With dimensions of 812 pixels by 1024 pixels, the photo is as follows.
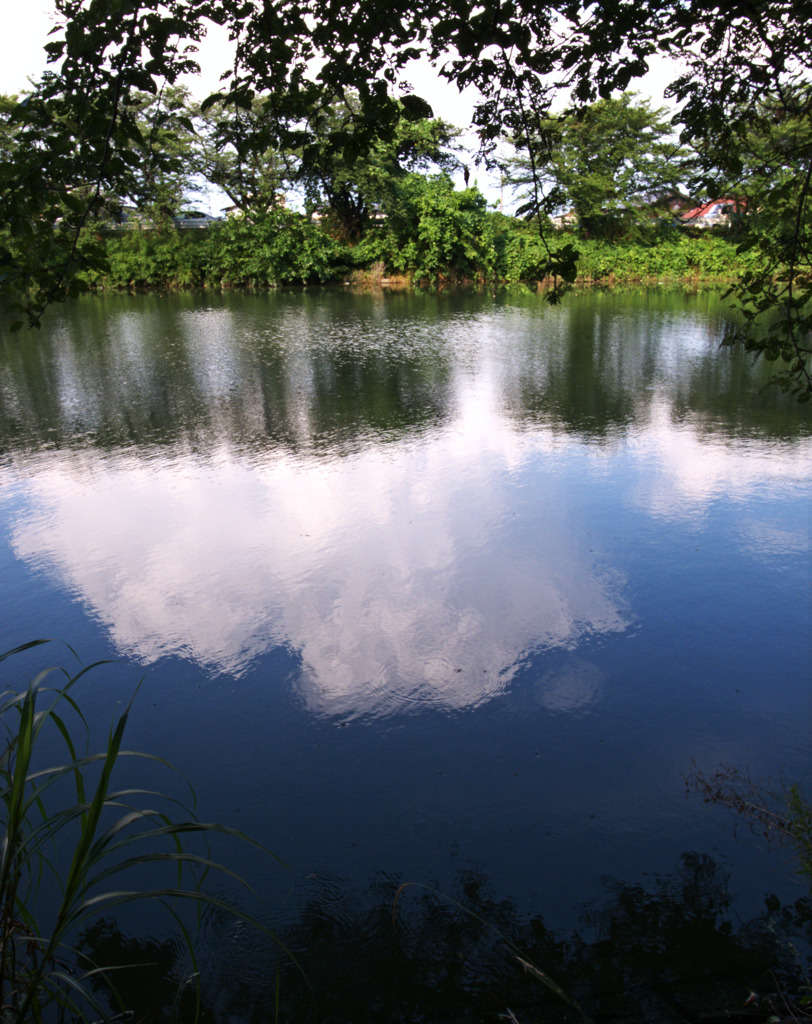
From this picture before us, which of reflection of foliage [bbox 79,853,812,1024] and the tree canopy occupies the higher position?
the tree canopy

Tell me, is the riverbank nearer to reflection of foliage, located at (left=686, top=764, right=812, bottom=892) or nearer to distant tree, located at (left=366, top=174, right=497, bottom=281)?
distant tree, located at (left=366, top=174, right=497, bottom=281)

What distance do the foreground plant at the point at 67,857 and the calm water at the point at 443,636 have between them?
7.4 inches

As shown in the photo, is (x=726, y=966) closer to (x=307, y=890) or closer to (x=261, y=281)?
(x=307, y=890)

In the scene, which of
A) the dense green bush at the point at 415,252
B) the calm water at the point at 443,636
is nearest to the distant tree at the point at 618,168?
the dense green bush at the point at 415,252

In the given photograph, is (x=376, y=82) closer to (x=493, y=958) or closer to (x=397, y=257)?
(x=493, y=958)

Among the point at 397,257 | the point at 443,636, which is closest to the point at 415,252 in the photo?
the point at 397,257

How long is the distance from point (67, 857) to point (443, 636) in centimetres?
164

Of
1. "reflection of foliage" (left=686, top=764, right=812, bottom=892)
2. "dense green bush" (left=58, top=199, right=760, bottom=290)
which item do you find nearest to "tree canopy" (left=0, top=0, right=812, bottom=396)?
"reflection of foliage" (left=686, top=764, right=812, bottom=892)

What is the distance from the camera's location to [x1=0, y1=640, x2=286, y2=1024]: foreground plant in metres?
1.12

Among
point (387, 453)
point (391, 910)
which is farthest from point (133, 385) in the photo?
point (391, 910)

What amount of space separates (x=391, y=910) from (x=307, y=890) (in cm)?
24

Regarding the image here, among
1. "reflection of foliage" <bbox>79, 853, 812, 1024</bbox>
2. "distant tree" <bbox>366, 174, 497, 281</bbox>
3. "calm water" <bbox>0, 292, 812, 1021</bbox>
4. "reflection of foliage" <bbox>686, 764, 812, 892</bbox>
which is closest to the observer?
"reflection of foliage" <bbox>79, 853, 812, 1024</bbox>

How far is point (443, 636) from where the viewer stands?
3.11 metres

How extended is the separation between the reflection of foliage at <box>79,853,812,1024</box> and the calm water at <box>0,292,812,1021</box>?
0.03 ft
